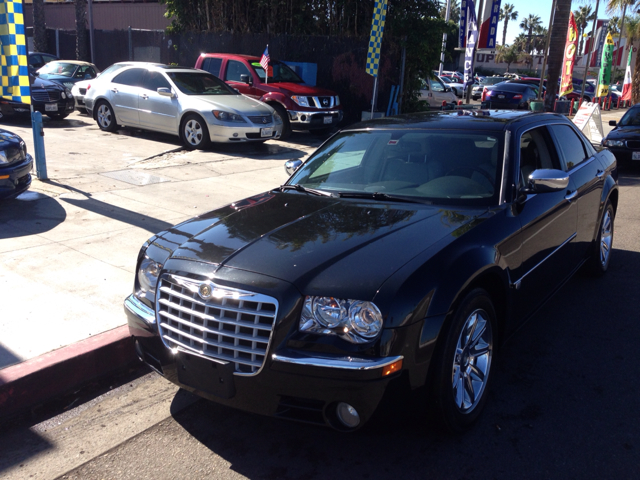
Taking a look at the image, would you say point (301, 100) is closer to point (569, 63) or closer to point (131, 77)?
point (131, 77)

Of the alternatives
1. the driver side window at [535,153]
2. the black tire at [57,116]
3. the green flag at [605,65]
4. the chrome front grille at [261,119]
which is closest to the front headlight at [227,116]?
the chrome front grille at [261,119]

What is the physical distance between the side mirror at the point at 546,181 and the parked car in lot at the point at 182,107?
859 cm

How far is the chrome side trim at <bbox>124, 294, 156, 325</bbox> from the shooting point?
10.4 feet

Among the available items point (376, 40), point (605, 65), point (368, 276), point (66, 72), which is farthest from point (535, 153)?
point (605, 65)

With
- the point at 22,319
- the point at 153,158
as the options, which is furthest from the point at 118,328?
the point at 153,158

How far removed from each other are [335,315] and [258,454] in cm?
92

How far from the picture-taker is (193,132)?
39.3 ft

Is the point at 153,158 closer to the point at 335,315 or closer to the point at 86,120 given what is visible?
the point at 86,120

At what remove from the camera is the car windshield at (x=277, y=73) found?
1459 centimetres

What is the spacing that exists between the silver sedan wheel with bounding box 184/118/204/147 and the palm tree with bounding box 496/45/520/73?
2472 inches

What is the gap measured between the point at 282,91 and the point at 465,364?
1171cm

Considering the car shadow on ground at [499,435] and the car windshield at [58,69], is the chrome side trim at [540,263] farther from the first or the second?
the car windshield at [58,69]

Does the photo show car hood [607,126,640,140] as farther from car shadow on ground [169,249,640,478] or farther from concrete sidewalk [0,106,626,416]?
car shadow on ground [169,249,640,478]

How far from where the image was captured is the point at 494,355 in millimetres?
3430
